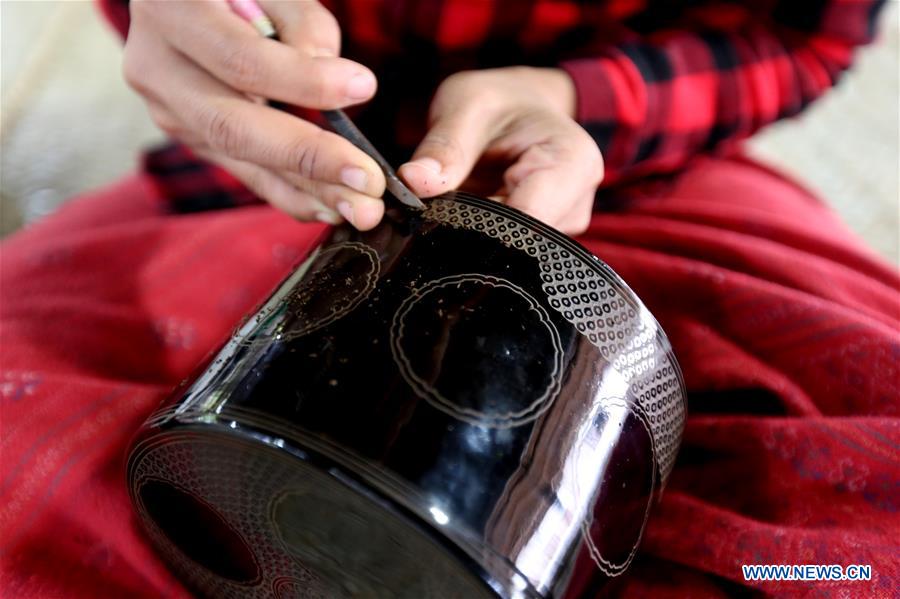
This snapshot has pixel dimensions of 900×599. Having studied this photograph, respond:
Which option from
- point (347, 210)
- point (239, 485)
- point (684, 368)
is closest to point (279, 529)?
point (239, 485)

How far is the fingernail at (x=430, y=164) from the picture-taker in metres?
0.42

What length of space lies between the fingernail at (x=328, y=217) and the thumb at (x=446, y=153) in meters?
0.05

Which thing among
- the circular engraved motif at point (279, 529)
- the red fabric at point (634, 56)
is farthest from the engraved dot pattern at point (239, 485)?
the red fabric at point (634, 56)

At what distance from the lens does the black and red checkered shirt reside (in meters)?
0.63

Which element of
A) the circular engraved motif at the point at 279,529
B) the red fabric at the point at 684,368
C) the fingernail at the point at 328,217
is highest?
the fingernail at the point at 328,217

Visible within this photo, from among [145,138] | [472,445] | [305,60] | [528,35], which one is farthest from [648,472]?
[145,138]

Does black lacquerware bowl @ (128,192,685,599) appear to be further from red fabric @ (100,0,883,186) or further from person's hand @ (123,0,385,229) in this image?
red fabric @ (100,0,883,186)

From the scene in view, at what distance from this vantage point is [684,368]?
51 centimetres

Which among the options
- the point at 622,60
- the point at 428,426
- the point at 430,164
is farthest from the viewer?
the point at 622,60

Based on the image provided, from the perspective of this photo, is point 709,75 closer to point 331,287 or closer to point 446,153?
point 446,153

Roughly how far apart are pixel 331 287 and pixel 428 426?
0.09 metres

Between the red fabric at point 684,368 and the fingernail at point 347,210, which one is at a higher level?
the fingernail at point 347,210

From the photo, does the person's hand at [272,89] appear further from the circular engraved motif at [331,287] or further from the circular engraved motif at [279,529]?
the circular engraved motif at [279,529]

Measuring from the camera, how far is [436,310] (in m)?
0.35
